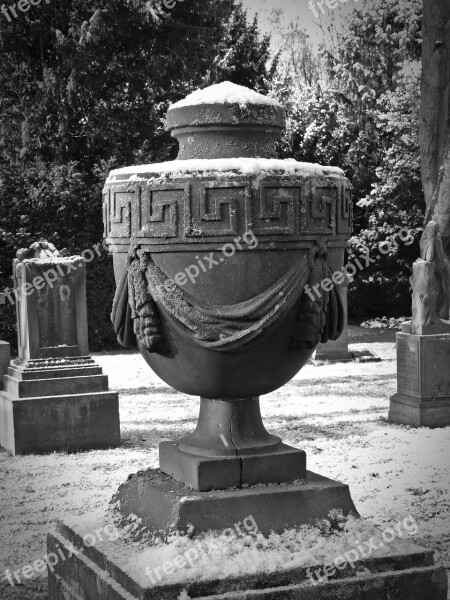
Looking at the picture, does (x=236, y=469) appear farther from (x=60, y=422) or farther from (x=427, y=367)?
(x=427, y=367)

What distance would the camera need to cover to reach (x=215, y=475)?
13.1 feet

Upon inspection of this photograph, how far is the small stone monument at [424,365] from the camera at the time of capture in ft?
30.5

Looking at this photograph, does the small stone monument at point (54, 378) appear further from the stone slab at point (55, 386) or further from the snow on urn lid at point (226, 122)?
the snow on urn lid at point (226, 122)

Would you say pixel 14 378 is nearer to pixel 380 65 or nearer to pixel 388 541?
pixel 388 541

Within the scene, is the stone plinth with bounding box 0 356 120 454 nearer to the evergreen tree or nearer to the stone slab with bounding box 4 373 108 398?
the stone slab with bounding box 4 373 108 398

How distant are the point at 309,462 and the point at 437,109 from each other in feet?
33.0

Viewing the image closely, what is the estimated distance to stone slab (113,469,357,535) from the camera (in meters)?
3.87

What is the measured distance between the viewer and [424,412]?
926 cm

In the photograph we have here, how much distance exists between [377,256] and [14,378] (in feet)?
46.0

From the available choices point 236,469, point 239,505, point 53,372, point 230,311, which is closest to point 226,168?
point 230,311

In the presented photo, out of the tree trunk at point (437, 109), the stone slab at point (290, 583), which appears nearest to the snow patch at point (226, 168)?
the stone slab at point (290, 583)

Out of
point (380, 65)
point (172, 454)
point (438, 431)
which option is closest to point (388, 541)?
point (172, 454)

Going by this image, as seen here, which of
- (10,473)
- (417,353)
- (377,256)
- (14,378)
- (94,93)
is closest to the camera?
(10,473)

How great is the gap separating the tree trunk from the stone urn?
1243 centimetres
